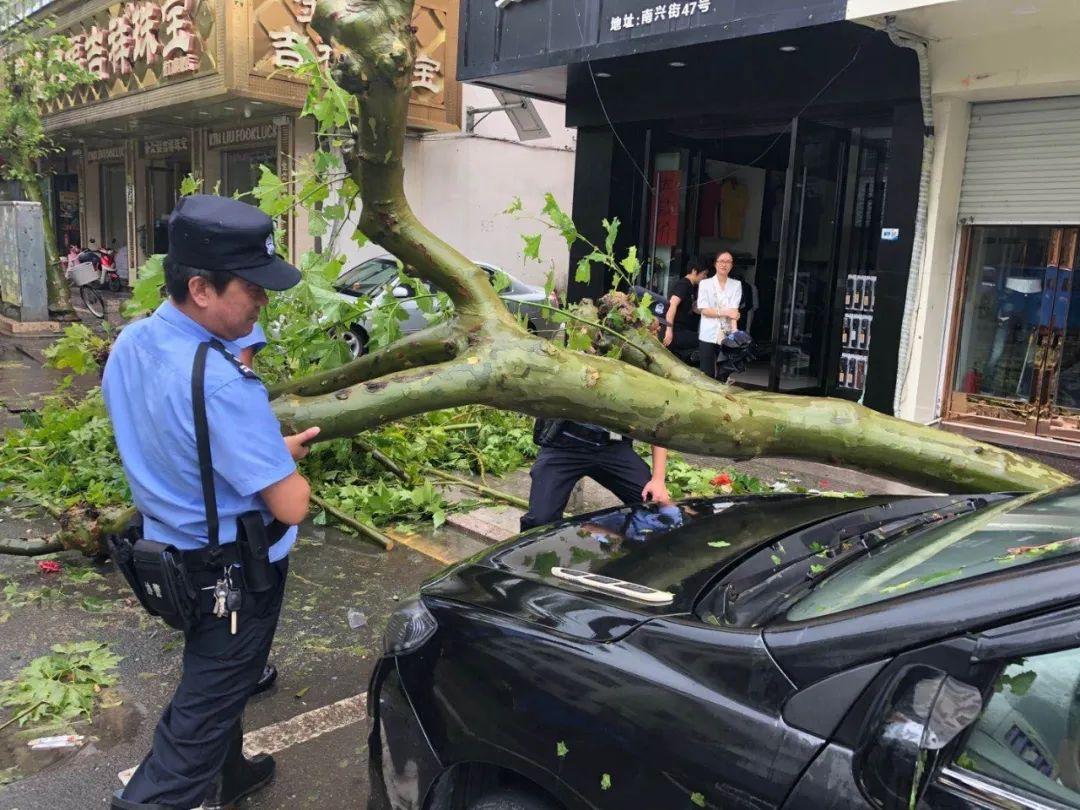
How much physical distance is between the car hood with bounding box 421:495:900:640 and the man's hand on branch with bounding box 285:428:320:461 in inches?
21.1

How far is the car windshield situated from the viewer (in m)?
1.78

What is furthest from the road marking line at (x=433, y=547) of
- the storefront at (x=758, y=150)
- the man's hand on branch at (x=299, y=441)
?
the storefront at (x=758, y=150)

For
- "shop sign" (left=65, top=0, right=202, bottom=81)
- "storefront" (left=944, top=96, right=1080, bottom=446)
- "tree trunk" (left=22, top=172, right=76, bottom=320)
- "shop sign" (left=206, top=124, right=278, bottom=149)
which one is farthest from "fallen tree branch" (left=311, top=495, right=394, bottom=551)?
"shop sign" (left=206, top=124, right=278, bottom=149)

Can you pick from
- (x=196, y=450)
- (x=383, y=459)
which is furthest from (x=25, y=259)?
(x=196, y=450)

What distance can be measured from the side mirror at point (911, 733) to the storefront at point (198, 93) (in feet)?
36.9

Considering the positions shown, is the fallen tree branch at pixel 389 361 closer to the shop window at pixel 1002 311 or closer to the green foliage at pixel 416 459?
the green foliage at pixel 416 459

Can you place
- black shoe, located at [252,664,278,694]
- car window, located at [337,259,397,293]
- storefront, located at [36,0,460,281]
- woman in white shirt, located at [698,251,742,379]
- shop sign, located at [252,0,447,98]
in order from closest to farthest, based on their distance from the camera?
1. black shoe, located at [252,664,278,694]
2. woman in white shirt, located at [698,251,742,379]
3. car window, located at [337,259,397,293]
4. shop sign, located at [252,0,447,98]
5. storefront, located at [36,0,460,281]

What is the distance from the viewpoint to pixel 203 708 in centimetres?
234

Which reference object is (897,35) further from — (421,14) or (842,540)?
(421,14)

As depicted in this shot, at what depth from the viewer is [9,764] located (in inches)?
120

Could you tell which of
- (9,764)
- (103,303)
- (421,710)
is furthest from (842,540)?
(103,303)

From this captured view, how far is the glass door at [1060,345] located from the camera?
317 inches

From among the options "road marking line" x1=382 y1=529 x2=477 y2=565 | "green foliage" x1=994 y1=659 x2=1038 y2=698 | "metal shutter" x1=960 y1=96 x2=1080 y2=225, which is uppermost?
"metal shutter" x1=960 y1=96 x2=1080 y2=225

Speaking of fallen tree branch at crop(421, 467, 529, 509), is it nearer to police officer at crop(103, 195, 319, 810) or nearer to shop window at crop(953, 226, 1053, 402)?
police officer at crop(103, 195, 319, 810)
